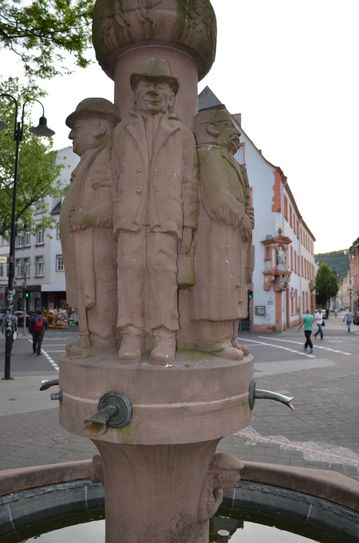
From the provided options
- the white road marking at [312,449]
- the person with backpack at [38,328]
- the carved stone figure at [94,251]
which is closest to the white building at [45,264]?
the person with backpack at [38,328]

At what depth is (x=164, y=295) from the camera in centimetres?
269

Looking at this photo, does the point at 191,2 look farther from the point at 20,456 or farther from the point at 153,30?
the point at 20,456

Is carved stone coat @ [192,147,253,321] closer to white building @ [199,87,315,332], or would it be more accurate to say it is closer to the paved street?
the paved street

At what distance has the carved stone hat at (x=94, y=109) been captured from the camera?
119 inches

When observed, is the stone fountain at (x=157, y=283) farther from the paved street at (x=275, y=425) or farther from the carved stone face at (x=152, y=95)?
the paved street at (x=275, y=425)

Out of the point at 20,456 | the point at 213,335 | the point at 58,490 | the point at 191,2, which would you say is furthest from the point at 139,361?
the point at 20,456

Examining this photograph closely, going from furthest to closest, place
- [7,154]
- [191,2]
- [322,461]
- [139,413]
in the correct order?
[7,154]
[322,461]
[191,2]
[139,413]

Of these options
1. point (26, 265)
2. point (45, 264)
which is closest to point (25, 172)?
point (45, 264)

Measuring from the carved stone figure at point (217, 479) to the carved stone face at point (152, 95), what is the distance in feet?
7.04

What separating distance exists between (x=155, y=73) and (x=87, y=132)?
586 mm

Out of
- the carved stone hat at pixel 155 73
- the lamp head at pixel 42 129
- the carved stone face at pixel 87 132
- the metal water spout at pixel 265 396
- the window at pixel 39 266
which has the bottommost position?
the metal water spout at pixel 265 396

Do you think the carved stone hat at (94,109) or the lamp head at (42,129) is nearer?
the carved stone hat at (94,109)

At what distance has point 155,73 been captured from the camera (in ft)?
9.23

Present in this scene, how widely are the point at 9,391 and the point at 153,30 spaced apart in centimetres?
844
